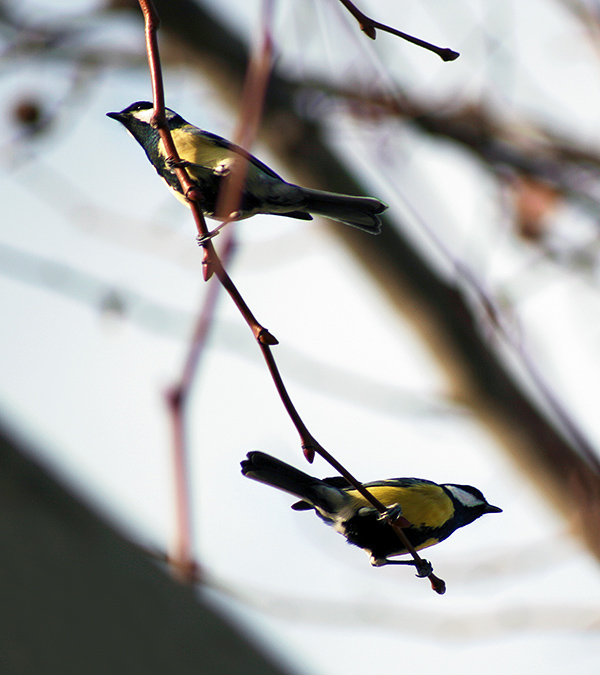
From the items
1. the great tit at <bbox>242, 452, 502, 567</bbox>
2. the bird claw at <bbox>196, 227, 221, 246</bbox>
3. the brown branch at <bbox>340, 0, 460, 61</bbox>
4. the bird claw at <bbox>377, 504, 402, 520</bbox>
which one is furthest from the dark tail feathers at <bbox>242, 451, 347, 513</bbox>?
the brown branch at <bbox>340, 0, 460, 61</bbox>

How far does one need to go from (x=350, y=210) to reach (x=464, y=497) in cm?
80

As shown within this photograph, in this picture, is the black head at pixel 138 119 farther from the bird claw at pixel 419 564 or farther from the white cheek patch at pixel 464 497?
the white cheek patch at pixel 464 497

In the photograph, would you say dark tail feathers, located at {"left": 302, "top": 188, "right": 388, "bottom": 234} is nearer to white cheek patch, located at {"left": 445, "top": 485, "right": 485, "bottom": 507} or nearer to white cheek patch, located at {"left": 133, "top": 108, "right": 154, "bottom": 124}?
white cheek patch, located at {"left": 133, "top": 108, "right": 154, "bottom": 124}

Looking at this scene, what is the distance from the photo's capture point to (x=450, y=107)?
3.06 metres

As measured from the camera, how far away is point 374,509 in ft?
3.88

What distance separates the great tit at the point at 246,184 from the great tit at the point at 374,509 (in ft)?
1.03

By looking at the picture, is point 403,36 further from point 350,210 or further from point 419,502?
point 419,502

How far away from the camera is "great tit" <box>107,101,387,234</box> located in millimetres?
933

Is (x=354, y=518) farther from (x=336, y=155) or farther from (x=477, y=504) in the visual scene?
(x=336, y=155)

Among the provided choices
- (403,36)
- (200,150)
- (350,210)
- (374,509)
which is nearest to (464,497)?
(374,509)

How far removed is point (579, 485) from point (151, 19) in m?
1.84

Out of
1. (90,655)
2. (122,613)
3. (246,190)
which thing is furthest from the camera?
(122,613)

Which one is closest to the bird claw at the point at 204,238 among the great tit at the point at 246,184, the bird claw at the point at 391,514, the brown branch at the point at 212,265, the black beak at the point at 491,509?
the brown branch at the point at 212,265

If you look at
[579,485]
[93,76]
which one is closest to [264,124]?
[93,76]
